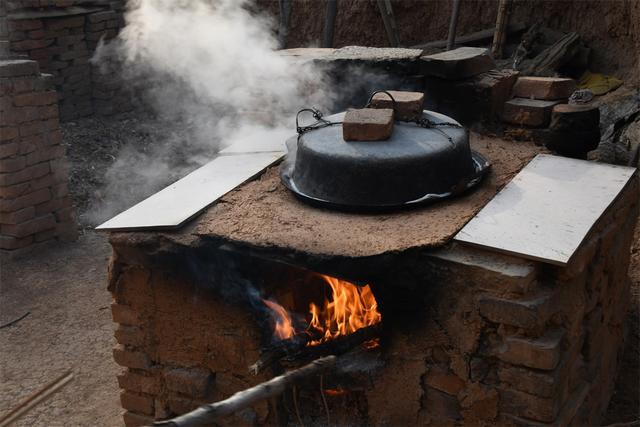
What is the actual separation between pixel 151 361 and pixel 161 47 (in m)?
5.83

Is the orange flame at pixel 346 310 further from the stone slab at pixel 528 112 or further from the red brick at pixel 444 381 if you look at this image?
the stone slab at pixel 528 112

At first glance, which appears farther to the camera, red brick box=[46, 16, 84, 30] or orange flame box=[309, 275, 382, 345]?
red brick box=[46, 16, 84, 30]

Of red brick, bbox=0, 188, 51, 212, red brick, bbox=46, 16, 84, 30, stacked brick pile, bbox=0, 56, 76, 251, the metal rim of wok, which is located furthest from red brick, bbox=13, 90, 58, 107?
the metal rim of wok

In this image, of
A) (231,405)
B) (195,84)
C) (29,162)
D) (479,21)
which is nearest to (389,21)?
(479,21)

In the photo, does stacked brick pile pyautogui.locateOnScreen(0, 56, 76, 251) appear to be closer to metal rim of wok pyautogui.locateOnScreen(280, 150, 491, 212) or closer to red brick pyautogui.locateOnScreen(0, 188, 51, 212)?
red brick pyautogui.locateOnScreen(0, 188, 51, 212)

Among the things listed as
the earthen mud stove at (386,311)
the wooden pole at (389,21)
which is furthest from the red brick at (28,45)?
the earthen mud stove at (386,311)

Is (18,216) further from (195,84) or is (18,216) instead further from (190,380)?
(195,84)

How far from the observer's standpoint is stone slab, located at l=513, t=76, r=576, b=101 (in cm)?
426

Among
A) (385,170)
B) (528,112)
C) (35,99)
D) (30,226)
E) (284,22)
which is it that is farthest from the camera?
(284,22)

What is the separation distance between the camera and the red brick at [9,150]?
576 cm

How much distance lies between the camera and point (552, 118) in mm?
3988

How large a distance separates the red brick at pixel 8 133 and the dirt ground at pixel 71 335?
3.43 ft

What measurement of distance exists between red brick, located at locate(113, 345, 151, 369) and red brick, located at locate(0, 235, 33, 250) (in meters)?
3.02

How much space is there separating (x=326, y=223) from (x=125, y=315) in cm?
112
